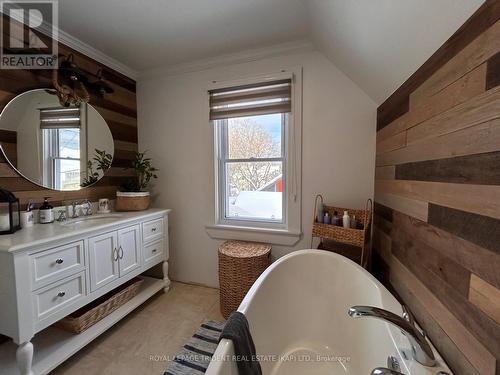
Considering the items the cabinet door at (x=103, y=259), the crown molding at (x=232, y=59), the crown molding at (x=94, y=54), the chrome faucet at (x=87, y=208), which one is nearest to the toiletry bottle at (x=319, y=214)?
the crown molding at (x=232, y=59)

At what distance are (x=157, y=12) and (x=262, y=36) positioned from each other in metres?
0.82

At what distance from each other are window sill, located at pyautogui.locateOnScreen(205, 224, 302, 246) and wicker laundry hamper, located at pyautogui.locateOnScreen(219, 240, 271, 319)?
A: 0.58 feet

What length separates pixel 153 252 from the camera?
211 centimetres

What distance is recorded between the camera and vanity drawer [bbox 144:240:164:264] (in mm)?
2023

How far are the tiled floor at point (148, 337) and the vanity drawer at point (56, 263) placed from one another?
0.63 metres

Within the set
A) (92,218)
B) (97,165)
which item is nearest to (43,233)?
(92,218)

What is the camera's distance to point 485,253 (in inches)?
25.0

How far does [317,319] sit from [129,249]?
5.18ft

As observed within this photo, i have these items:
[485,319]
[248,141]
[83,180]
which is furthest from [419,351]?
[83,180]

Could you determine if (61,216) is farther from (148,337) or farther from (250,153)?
(250,153)

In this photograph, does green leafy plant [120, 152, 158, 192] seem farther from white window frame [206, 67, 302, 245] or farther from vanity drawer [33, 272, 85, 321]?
vanity drawer [33, 272, 85, 321]

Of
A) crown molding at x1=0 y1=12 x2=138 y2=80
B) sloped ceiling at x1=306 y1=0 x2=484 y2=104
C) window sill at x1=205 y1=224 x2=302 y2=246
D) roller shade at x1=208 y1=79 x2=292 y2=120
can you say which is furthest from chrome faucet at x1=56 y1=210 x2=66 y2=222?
sloped ceiling at x1=306 y1=0 x2=484 y2=104

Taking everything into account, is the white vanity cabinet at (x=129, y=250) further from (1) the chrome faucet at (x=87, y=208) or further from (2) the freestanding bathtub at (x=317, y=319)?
(2) the freestanding bathtub at (x=317, y=319)

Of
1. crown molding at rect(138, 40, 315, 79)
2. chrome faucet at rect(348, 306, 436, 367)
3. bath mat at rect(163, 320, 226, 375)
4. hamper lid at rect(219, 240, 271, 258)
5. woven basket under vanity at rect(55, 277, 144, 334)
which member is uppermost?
crown molding at rect(138, 40, 315, 79)
